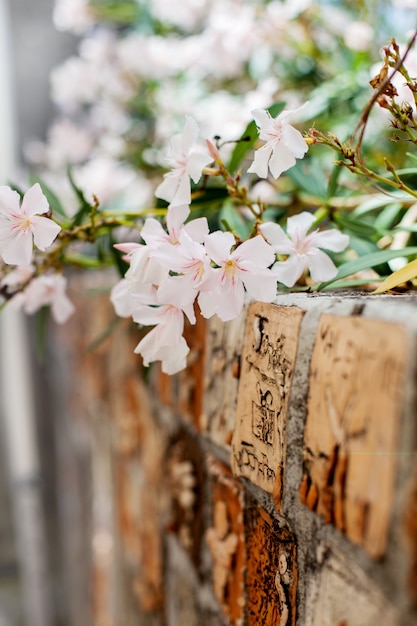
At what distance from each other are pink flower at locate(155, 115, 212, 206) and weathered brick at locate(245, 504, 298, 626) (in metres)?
0.31

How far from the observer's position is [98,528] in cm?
193

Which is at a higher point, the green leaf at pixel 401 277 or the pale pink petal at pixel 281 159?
the pale pink petal at pixel 281 159

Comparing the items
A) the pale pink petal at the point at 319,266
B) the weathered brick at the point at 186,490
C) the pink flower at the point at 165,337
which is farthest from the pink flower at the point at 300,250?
the weathered brick at the point at 186,490

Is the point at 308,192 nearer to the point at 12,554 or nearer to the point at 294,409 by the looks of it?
the point at 294,409

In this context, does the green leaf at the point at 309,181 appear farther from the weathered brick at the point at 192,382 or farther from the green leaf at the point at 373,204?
the weathered brick at the point at 192,382

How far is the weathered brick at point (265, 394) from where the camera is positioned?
527 millimetres

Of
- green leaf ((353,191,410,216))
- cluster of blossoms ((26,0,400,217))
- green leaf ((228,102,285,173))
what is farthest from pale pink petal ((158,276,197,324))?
cluster of blossoms ((26,0,400,217))

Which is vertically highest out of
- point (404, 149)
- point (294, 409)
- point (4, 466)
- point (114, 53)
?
point (114, 53)

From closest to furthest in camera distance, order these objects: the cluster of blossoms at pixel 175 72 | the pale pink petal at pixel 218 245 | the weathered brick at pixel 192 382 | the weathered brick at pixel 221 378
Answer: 1. the pale pink petal at pixel 218 245
2. the weathered brick at pixel 221 378
3. the weathered brick at pixel 192 382
4. the cluster of blossoms at pixel 175 72

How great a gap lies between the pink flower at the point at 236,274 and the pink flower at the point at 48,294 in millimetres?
286

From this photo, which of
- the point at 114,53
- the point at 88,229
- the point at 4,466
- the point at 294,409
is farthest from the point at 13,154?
the point at 294,409

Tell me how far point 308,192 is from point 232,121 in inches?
12.8

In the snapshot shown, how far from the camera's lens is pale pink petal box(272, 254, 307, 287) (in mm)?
570

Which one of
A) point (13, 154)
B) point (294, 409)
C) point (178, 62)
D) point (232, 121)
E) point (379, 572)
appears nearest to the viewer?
point (379, 572)
